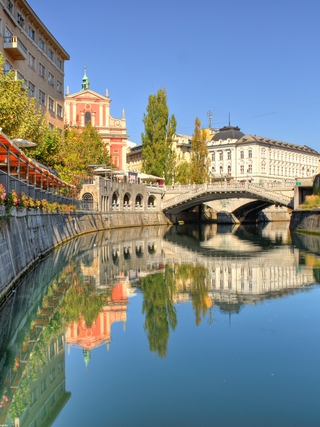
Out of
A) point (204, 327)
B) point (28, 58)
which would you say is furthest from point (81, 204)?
point (204, 327)

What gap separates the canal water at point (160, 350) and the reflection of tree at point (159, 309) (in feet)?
0.12

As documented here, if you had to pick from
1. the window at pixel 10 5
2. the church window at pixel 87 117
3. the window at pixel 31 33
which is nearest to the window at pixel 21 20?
the window at pixel 31 33

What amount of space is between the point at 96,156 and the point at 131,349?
53180 millimetres

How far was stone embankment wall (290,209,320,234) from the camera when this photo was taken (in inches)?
1877

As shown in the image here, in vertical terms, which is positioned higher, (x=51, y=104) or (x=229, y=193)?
(x=51, y=104)

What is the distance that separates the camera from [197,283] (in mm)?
20922

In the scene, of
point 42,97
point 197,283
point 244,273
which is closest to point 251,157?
point 42,97

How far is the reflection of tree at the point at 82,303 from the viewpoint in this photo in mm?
14656

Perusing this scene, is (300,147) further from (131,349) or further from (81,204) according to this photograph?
(131,349)

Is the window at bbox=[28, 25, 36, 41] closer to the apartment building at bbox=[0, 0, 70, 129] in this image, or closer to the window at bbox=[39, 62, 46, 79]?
the apartment building at bbox=[0, 0, 70, 129]

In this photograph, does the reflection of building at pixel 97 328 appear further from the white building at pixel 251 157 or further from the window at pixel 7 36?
the white building at pixel 251 157

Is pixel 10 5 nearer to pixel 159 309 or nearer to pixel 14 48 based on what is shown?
pixel 14 48

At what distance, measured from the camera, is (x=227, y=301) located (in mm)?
17266

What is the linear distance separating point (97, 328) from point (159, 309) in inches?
119
